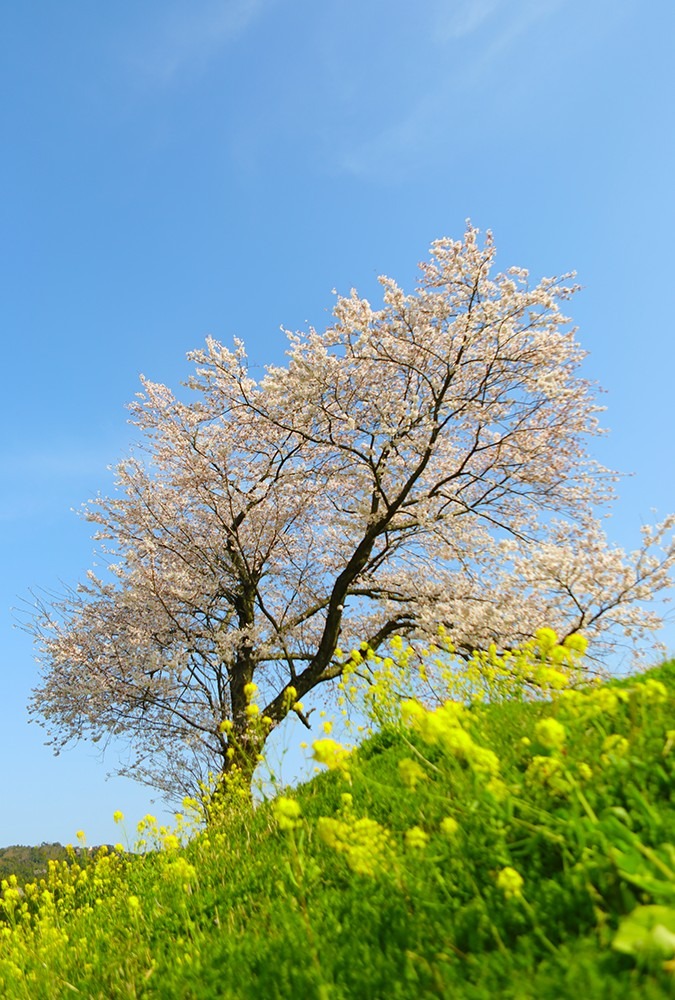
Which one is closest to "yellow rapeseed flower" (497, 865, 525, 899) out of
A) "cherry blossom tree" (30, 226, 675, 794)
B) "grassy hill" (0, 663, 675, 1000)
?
"grassy hill" (0, 663, 675, 1000)

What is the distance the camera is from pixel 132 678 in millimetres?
15438

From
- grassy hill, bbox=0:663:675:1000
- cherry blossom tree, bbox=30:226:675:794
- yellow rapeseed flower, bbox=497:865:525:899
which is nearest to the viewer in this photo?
grassy hill, bbox=0:663:675:1000

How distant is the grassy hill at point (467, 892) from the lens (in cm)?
227

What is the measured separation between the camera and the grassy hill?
2.27 m

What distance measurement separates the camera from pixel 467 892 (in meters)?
2.96

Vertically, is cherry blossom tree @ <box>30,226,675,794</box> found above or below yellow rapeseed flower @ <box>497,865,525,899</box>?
above

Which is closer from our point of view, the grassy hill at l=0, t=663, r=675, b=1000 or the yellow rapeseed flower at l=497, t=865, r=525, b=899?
the grassy hill at l=0, t=663, r=675, b=1000

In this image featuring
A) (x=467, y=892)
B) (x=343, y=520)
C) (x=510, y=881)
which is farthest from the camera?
(x=343, y=520)

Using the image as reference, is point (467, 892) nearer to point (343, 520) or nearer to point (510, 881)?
point (510, 881)

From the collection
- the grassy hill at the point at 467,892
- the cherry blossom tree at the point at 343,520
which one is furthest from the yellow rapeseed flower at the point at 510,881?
the cherry blossom tree at the point at 343,520

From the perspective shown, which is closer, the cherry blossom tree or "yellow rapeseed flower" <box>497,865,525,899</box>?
"yellow rapeseed flower" <box>497,865,525,899</box>

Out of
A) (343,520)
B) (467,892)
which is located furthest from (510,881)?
(343,520)

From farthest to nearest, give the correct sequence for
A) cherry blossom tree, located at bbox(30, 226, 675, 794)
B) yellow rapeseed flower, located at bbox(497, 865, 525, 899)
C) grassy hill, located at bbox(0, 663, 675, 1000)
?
cherry blossom tree, located at bbox(30, 226, 675, 794) < yellow rapeseed flower, located at bbox(497, 865, 525, 899) < grassy hill, located at bbox(0, 663, 675, 1000)

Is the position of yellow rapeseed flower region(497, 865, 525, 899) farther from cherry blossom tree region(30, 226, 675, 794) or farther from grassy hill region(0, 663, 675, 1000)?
cherry blossom tree region(30, 226, 675, 794)
